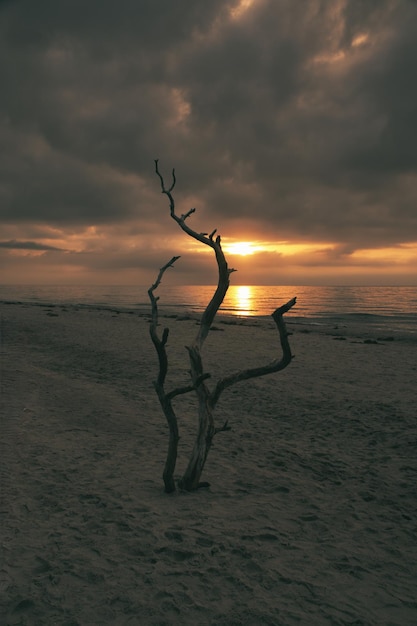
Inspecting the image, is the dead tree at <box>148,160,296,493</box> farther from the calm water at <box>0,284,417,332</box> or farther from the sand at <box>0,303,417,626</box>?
the calm water at <box>0,284,417,332</box>

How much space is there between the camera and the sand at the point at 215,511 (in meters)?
4.61

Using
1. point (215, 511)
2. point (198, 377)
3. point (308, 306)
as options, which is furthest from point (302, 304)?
point (198, 377)

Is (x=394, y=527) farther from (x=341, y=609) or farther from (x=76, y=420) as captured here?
(x=76, y=420)

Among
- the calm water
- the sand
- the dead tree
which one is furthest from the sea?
the dead tree

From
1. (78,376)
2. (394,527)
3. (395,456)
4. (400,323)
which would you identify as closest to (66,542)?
(394,527)

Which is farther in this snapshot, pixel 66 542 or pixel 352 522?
pixel 352 522

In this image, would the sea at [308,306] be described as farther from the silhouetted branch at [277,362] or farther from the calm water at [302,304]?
the silhouetted branch at [277,362]

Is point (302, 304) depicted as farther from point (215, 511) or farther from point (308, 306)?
point (215, 511)

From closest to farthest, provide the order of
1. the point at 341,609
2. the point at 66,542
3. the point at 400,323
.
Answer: the point at 341,609, the point at 66,542, the point at 400,323

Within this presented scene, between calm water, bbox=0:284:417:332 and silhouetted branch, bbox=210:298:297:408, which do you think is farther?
calm water, bbox=0:284:417:332

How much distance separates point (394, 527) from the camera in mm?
6355

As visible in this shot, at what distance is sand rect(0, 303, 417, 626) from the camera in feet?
15.1

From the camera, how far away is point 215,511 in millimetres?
6551

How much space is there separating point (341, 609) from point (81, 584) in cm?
287
